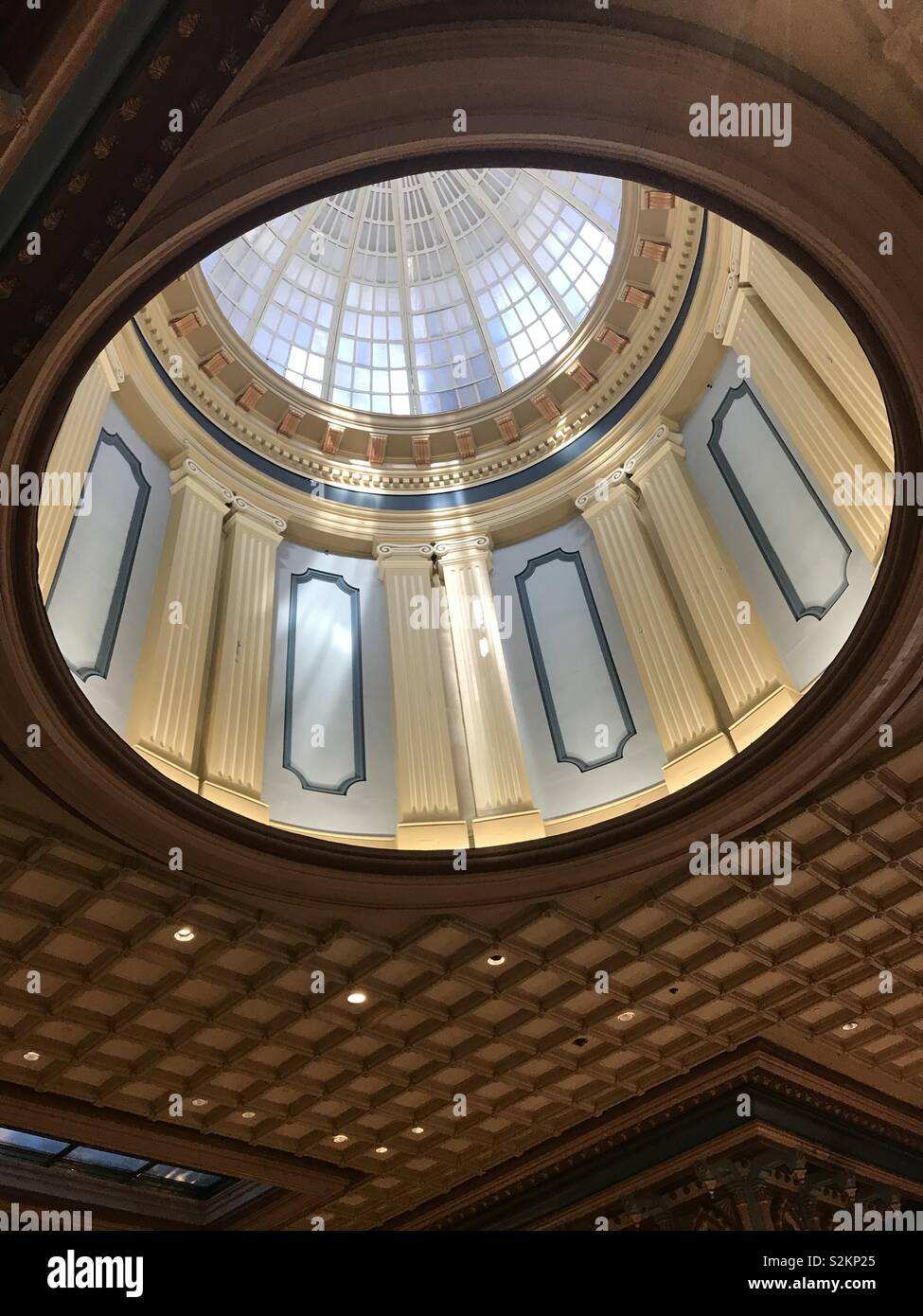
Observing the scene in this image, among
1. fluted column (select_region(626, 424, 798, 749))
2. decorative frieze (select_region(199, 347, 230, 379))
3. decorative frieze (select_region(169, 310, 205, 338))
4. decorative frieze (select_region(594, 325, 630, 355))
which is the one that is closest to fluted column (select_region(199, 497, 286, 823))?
decorative frieze (select_region(199, 347, 230, 379))

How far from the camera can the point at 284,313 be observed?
17375 millimetres

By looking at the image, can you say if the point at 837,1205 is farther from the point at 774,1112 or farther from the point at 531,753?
the point at 531,753

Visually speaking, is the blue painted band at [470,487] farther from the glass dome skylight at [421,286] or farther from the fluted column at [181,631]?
the glass dome skylight at [421,286]

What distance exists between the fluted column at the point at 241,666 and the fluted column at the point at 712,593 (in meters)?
4.77

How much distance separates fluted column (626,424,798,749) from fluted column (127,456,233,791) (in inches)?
210

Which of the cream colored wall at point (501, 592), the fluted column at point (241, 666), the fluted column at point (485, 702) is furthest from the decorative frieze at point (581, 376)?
the fluted column at point (241, 666)

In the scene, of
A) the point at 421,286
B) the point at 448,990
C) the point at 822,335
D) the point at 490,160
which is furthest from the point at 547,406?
the point at 490,160

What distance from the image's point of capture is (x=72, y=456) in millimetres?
11102

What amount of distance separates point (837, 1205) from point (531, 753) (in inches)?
268

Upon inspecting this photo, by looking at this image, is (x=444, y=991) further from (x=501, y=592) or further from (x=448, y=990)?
(x=501, y=592)

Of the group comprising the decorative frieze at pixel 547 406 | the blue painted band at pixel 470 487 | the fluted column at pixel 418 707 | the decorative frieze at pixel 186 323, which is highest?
the decorative frieze at pixel 186 323

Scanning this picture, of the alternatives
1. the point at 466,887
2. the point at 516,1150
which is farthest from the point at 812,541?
the point at 516,1150

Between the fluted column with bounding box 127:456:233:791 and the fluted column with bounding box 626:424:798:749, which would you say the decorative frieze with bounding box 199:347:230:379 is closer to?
the fluted column with bounding box 127:456:233:791

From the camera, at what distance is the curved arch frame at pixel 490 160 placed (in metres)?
6.45
